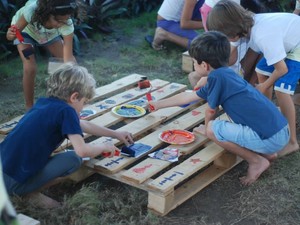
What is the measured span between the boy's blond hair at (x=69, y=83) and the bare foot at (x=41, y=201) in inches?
22.9

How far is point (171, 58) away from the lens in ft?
18.8

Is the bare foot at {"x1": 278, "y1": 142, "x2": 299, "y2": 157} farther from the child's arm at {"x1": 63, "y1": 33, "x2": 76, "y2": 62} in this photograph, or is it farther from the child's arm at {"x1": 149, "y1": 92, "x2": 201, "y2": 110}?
the child's arm at {"x1": 63, "y1": 33, "x2": 76, "y2": 62}

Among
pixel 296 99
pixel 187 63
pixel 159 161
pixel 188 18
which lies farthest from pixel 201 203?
pixel 188 18

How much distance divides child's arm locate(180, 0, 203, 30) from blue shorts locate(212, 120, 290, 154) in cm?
231

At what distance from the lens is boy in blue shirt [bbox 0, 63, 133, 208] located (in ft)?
8.82

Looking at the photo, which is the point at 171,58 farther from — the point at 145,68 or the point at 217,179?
the point at 217,179

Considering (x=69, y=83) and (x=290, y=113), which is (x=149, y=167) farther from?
(x=290, y=113)

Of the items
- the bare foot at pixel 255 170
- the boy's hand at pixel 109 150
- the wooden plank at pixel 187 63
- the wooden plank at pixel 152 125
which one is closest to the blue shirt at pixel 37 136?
the boy's hand at pixel 109 150

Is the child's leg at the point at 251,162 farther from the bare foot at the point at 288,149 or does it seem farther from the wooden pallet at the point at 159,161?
the bare foot at the point at 288,149

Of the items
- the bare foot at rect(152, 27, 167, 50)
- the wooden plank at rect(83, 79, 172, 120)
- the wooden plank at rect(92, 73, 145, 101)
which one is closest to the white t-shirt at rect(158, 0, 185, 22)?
the bare foot at rect(152, 27, 167, 50)

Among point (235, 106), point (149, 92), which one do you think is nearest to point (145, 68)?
point (149, 92)

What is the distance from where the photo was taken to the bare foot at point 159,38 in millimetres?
5818

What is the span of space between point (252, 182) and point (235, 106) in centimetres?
51

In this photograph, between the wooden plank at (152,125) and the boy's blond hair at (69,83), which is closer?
the boy's blond hair at (69,83)
